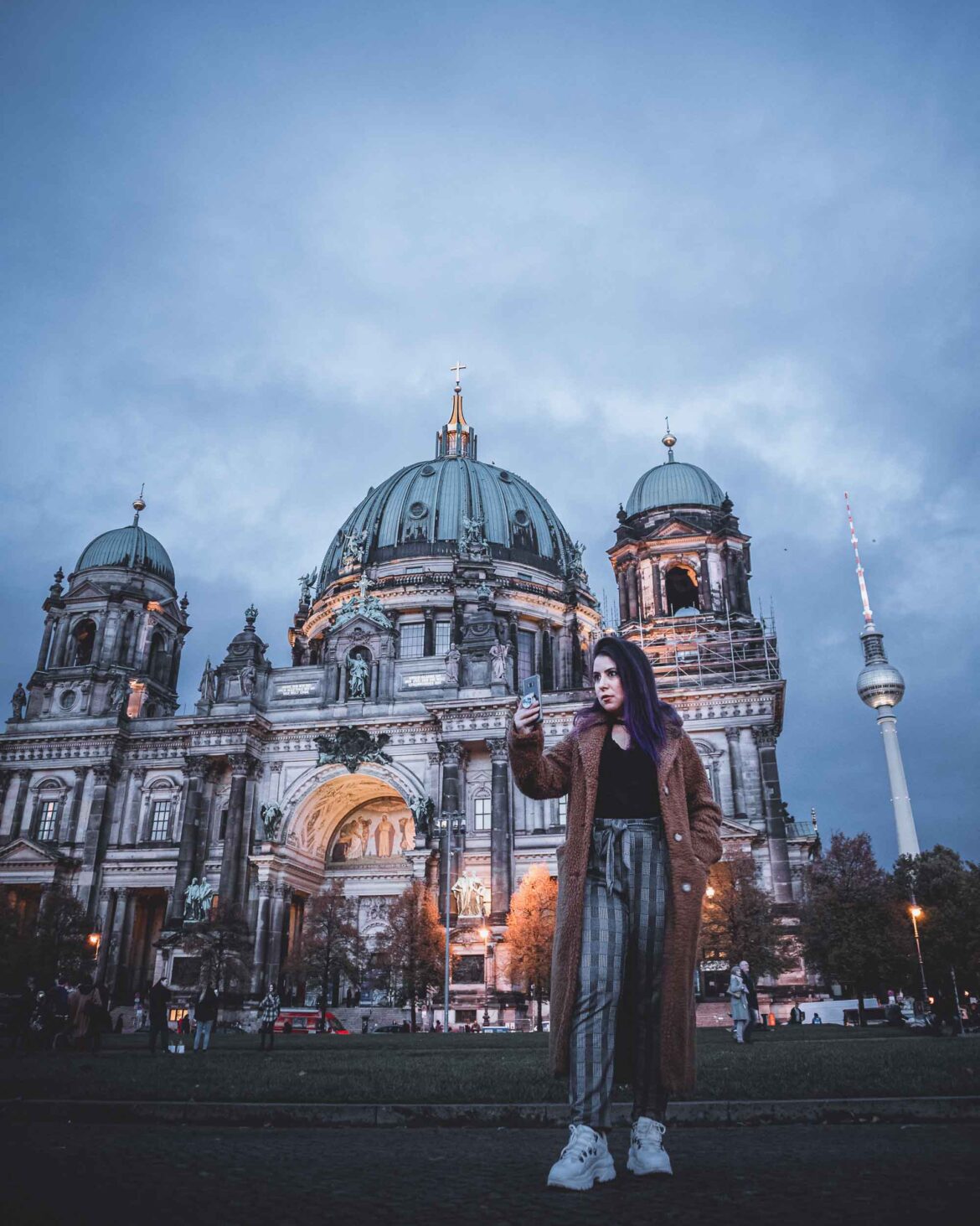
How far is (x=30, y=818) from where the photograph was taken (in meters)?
54.2

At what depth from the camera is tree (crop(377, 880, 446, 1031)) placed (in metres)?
42.2

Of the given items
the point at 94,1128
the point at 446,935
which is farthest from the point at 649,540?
the point at 94,1128

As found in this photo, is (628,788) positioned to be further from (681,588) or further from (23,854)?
(23,854)

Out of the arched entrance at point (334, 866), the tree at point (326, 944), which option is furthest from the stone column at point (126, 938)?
the tree at point (326, 944)

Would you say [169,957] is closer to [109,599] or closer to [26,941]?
[26,941]

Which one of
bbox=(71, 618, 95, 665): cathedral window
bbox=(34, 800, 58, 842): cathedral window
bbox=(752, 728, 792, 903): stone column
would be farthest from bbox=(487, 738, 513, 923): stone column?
bbox=(71, 618, 95, 665): cathedral window

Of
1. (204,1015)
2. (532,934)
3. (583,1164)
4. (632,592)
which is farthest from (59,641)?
(583,1164)

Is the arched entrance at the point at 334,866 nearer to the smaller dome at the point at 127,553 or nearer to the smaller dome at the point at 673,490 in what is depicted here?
the smaller dome at the point at 127,553

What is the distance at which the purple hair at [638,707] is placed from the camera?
17.7 feet

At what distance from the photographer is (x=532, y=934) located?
39.9 metres

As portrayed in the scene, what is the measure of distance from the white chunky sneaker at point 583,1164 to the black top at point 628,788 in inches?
61.5

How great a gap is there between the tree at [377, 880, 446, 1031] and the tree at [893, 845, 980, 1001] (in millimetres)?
19866

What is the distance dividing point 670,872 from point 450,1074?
8541 mm

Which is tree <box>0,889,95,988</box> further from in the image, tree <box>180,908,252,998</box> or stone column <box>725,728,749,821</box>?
stone column <box>725,728,749,821</box>
